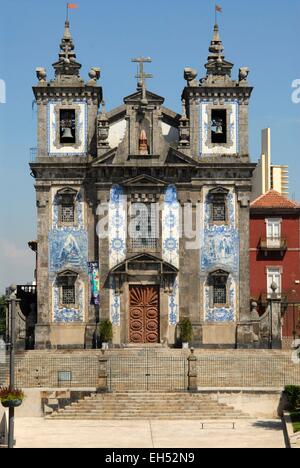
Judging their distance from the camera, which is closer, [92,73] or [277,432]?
[277,432]

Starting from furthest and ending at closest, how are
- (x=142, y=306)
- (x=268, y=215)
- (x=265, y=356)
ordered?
(x=268, y=215) < (x=142, y=306) < (x=265, y=356)

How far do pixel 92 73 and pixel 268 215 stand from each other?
13035 mm

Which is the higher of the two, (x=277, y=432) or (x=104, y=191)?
(x=104, y=191)

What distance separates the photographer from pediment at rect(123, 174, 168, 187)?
143 feet

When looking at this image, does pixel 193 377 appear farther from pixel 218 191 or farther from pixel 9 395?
pixel 218 191

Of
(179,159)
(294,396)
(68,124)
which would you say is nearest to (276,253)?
(179,159)

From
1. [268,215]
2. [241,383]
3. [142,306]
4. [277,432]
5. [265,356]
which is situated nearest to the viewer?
[277,432]

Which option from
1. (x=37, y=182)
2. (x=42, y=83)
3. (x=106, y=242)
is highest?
(x=42, y=83)

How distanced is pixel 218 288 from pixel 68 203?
7.78m

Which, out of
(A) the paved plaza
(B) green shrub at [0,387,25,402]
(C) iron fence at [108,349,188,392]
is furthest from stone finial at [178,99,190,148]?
(B) green shrub at [0,387,25,402]

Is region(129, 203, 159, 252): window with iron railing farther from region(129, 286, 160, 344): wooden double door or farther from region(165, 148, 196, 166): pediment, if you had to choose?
region(165, 148, 196, 166): pediment
